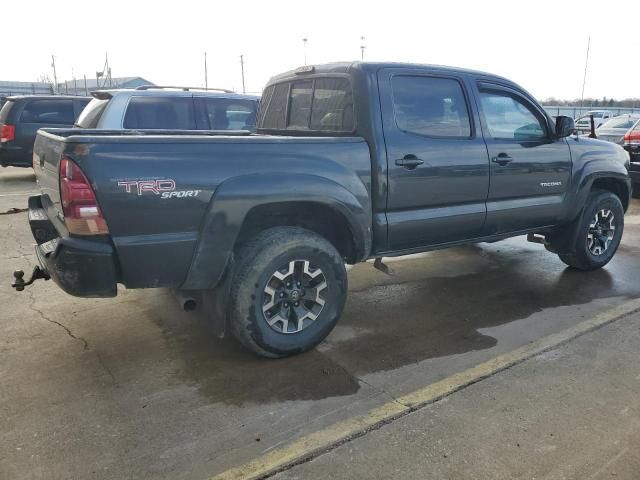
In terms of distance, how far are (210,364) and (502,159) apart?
9.57ft

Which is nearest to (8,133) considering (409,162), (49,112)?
(49,112)

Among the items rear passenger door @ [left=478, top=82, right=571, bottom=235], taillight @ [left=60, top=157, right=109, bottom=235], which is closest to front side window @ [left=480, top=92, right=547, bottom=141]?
rear passenger door @ [left=478, top=82, right=571, bottom=235]

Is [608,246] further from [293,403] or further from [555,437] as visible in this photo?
[293,403]

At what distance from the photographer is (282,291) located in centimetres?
357

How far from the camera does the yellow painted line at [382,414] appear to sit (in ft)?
8.32

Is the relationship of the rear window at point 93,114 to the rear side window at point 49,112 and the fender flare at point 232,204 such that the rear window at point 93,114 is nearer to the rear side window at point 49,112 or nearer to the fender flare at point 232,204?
the rear side window at point 49,112

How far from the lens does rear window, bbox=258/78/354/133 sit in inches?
159

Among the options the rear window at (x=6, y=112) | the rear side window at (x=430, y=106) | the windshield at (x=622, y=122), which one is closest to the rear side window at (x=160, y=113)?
the rear side window at (x=430, y=106)

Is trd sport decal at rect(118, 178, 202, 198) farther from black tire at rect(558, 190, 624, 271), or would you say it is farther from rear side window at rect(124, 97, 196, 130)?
rear side window at rect(124, 97, 196, 130)

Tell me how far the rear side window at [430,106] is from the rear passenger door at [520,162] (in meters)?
0.25

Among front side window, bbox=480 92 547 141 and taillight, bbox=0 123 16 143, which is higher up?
front side window, bbox=480 92 547 141

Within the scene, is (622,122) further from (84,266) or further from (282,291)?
(84,266)

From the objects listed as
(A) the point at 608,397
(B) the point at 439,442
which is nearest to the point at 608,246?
(A) the point at 608,397

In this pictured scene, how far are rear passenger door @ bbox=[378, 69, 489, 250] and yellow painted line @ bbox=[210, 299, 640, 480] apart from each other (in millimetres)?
1115
